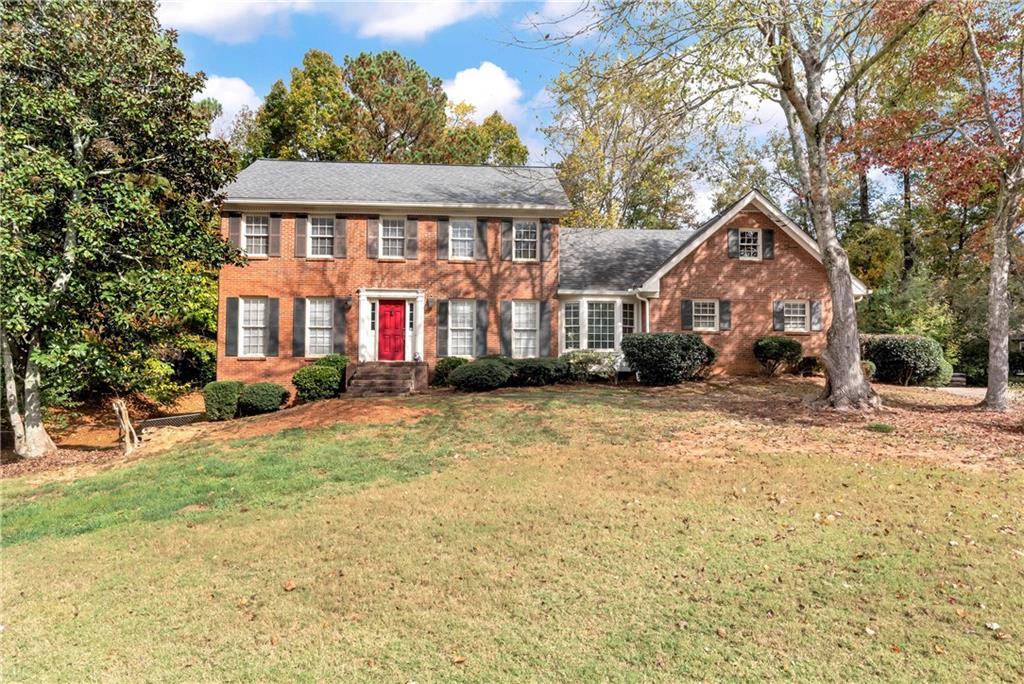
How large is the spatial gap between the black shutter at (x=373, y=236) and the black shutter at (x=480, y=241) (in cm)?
309

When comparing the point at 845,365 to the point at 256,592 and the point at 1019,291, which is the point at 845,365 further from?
the point at 1019,291

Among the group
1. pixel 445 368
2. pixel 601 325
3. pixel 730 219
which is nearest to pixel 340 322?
pixel 445 368

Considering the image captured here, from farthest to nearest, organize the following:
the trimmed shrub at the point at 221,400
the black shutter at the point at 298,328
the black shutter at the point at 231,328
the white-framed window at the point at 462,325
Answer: the white-framed window at the point at 462,325, the black shutter at the point at 298,328, the black shutter at the point at 231,328, the trimmed shrub at the point at 221,400

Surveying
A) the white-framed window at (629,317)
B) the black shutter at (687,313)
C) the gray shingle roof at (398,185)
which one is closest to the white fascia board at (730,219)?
the black shutter at (687,313)

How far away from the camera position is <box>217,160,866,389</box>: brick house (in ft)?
56.7

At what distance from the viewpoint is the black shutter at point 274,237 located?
56.9ft

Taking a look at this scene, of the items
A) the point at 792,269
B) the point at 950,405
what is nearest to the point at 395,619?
the point at 950,405

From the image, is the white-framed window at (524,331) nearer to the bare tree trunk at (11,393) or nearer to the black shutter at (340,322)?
the black shutter at (340,322)

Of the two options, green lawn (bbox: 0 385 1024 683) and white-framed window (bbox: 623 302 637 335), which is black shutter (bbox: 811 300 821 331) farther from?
green lawn (bbox: 0 385 1024 683)

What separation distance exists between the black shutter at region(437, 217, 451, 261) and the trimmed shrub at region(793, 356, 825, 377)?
39.0 feet

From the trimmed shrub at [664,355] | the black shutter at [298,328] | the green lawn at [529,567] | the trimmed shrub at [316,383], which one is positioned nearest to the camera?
the green lawn at [529,567]

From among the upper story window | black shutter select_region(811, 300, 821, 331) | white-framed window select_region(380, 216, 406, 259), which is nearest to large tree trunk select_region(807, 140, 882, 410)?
black shutter select_region(811, 300, 821, 331)

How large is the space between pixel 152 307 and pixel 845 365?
14.5 metres

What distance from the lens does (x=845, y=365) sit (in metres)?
11.9
